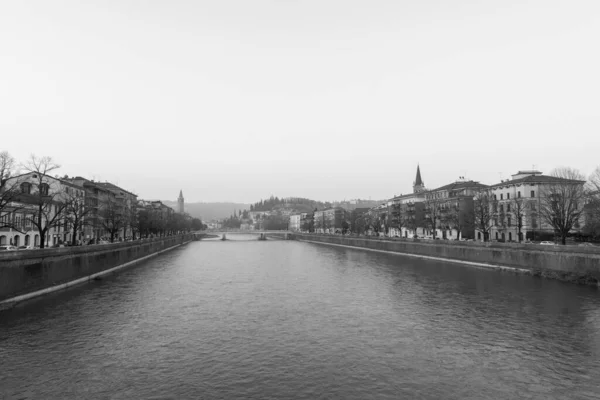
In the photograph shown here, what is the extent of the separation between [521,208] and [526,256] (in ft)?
105

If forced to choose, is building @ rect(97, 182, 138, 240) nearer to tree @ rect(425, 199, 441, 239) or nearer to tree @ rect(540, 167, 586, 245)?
tree @ rect(425, 199, 441, 239)

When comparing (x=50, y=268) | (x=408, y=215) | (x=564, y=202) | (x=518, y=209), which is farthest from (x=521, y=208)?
(x=50, y=268)

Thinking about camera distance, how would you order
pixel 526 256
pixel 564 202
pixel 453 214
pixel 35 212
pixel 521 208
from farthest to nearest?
pixel 453 214 → pixel 521 208 → pixel 564 202 → pixel 35 212 → pixel 526 256

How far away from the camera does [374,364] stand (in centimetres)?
1753

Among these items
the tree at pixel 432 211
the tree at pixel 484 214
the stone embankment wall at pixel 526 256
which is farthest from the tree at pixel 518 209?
the tree at pixel 432 211

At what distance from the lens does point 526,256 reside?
47.8 meters

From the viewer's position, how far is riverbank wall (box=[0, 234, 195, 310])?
29.9m

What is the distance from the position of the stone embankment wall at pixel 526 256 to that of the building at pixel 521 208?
51.9 feet

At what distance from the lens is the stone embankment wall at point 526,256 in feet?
128

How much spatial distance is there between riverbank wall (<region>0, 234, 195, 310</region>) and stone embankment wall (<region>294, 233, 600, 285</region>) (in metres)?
51.0

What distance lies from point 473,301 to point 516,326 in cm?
797

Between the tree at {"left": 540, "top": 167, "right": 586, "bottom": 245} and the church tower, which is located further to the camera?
the church tower

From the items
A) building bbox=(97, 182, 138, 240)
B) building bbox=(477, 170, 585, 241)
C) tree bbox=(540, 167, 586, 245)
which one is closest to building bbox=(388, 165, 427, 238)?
building bbox=(477, 170, 585, 241)

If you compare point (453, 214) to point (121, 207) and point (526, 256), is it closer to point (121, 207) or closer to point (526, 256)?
point (526, 256)
